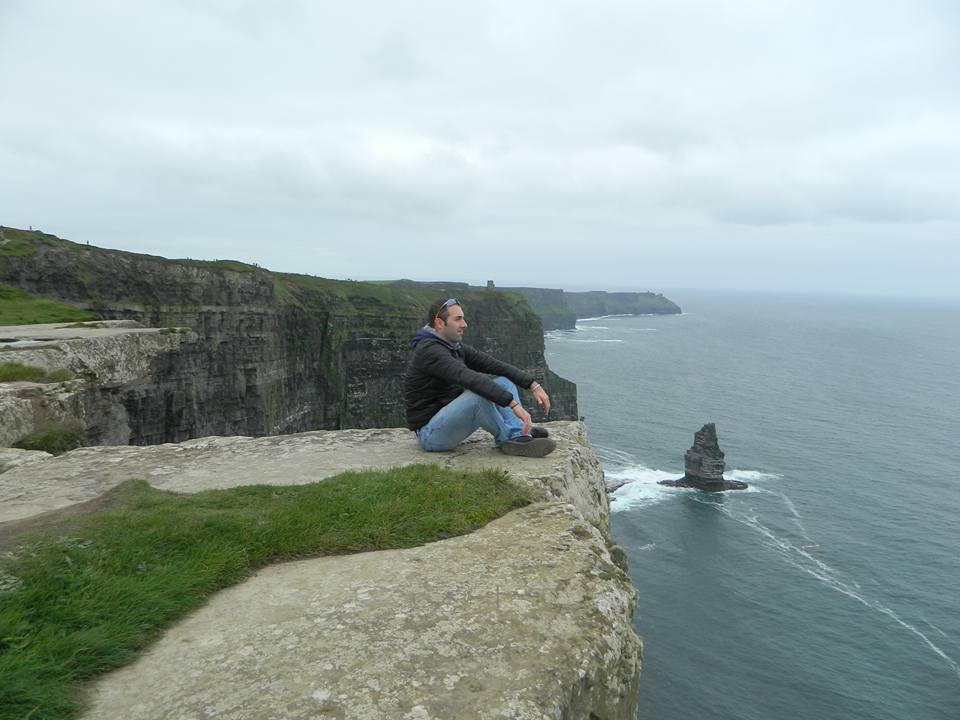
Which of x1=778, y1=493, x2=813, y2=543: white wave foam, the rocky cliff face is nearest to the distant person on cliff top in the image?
the rocky cliff face

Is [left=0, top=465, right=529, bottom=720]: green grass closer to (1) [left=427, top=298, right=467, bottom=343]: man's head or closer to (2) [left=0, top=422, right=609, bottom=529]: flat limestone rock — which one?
(2) [left=0, top=422, right=609, bottom=529]: flat limestone rock

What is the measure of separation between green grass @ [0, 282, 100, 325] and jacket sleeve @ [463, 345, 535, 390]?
70.2 feet

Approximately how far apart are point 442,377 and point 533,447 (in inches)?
67.5

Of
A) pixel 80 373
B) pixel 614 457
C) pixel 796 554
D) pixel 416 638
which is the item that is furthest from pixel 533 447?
pixel 614 457

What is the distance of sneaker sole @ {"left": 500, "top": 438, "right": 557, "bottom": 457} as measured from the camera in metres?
8.69

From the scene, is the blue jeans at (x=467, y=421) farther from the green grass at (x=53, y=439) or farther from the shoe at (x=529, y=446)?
the green grass at (x=53, y=439)

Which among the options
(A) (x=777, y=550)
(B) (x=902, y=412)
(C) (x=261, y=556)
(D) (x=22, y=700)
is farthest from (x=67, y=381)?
(B) (x=902, y=412)

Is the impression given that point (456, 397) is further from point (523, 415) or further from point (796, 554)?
point (796, 554)

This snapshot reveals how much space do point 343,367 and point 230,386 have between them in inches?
815

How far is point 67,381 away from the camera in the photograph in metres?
12.5

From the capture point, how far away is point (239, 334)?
47.8 meters

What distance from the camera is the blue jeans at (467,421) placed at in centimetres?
848

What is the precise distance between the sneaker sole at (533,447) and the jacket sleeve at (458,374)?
32.3 inches

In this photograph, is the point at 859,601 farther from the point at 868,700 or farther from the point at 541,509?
the point at 541,509
